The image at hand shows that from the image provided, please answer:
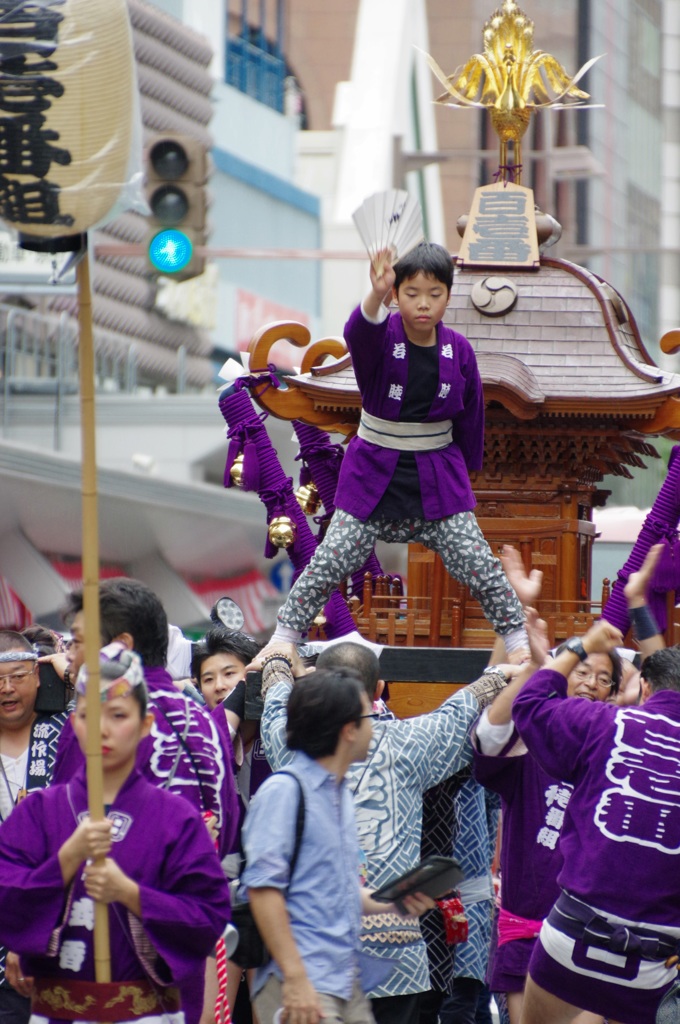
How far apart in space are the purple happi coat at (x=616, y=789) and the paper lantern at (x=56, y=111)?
2171 millimetres

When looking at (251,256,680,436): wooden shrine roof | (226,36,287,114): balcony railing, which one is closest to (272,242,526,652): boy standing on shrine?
(251,256,680,436): wooden shrine roof

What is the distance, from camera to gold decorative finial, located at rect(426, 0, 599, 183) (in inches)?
358

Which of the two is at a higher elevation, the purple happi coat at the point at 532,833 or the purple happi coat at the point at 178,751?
the purple happi coat at the point at 178,751

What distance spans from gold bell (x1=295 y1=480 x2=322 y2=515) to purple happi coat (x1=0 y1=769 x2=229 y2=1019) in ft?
14.3

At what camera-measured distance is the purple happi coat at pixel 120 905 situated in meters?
4.49

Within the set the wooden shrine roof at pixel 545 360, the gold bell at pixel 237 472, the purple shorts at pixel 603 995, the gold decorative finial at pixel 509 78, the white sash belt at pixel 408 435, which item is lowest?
the purple shorts at pixel 603 995

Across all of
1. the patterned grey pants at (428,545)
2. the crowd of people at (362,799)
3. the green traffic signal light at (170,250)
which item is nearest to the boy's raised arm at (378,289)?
the crowd of people at (362,799)

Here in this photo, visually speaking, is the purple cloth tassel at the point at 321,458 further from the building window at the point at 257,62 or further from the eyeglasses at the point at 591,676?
the building window at the point at 257,62

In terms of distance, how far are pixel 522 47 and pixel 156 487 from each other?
16.1m

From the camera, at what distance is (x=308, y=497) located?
894cm

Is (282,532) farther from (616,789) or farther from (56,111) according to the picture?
(56,111)

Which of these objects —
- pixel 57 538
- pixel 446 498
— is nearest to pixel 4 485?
pixel 57 538

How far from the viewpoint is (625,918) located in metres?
5.56

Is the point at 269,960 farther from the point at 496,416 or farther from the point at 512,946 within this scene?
the point at 496,416
